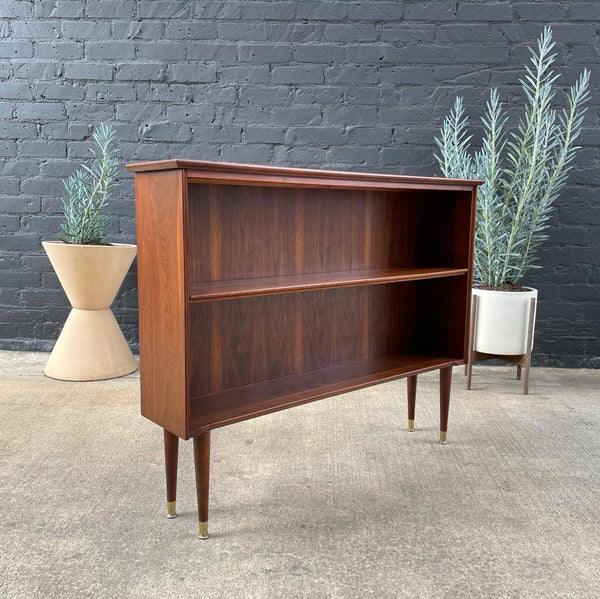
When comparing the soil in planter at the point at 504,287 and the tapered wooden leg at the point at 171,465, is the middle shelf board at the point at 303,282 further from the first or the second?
the soil in planter at the point at 504,287

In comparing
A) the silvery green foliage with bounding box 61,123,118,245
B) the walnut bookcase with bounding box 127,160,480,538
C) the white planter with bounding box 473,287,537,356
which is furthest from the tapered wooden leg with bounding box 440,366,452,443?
the silvery green foliage with bounding box 61,123,118,245

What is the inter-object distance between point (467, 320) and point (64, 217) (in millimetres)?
2382

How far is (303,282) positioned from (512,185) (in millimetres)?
1623

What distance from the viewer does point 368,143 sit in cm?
350

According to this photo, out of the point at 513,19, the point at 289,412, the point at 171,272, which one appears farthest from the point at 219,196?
the point at 513,19

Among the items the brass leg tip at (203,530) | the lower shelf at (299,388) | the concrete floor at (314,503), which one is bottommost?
the concrete floor at (314,503)

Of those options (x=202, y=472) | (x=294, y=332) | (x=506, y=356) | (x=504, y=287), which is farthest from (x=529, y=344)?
(x=202, y=472)

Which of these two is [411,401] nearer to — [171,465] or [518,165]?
[171,465]

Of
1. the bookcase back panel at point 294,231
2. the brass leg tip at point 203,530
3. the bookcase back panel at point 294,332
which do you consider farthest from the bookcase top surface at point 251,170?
the brass leg tip at point 203,530

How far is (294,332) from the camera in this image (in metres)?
2.26

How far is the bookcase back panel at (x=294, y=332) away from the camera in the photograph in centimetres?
203

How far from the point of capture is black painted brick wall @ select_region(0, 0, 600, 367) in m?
3.40

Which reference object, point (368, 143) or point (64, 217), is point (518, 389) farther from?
point (64, 217)

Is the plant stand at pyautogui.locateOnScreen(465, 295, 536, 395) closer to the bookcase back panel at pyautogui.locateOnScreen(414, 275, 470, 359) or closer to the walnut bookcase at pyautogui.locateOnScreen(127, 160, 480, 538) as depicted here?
the bookcase back panel at pyautogui.locateOnScreen(414, 275, 470, 359)
